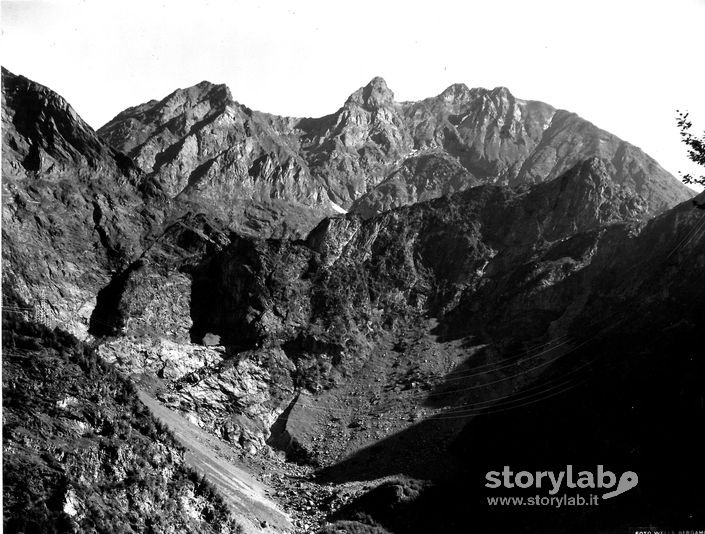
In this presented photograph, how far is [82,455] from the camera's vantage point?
288 feet

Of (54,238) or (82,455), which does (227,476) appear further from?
(54,238)

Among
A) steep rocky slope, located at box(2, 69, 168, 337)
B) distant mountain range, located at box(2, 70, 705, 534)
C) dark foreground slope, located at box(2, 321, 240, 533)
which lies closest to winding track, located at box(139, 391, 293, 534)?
distant mountain range, located at box(2, 70, 705, 534)

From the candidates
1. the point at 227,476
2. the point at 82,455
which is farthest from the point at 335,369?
the point at 82,455

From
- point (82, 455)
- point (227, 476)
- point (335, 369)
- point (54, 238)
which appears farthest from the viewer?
point (54, 238)

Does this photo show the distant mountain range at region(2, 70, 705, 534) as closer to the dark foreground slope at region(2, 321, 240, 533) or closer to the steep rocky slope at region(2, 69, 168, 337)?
the dark foreground slope at region(2, 321, 240, 533)

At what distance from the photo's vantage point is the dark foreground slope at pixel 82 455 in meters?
78.9

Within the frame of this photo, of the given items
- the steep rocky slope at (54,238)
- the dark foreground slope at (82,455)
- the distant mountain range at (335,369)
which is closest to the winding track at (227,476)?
the distant mountain range at (335,369)

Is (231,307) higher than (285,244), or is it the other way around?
(285,244)

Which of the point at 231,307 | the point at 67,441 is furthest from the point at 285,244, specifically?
the point at 67,441

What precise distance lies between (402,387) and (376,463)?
81.9ft

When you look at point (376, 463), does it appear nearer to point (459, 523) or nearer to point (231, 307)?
point (459, 523)

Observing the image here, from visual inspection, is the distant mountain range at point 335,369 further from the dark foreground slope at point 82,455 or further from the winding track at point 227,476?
the winding track at point 227,476

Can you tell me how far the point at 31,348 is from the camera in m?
103

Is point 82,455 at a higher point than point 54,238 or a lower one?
lower
